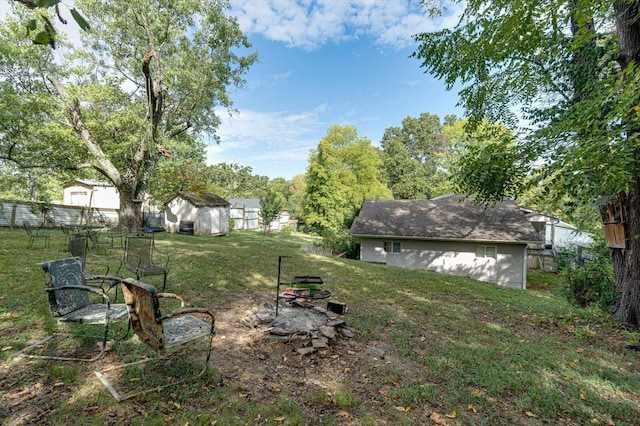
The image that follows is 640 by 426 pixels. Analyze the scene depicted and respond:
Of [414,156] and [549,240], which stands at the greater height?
[414,156]

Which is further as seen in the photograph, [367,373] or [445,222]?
[445,222]

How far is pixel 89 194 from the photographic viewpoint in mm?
25297

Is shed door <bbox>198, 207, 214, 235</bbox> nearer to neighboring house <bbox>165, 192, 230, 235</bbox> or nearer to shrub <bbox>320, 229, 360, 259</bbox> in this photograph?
neighboring house <bbox>165, 192, 230, 235</bbox>

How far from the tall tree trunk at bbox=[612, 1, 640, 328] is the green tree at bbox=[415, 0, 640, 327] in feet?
0.05

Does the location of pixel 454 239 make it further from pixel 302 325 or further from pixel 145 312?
pixel 145 312

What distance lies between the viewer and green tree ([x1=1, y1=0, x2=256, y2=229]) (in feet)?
42.8

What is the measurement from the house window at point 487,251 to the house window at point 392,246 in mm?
4140

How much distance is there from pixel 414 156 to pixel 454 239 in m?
30.9

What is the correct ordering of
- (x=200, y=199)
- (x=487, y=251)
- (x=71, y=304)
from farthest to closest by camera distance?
(x=200, y=199), (x=487, y=251), (x=71, y=304)

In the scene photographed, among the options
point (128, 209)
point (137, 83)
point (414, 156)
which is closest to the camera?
point (128, 209)

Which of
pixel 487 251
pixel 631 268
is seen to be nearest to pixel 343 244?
pixel 487 251

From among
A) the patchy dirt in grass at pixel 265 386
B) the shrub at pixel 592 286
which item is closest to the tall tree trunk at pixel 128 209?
the patchy dirt in grass at pixel 265 386

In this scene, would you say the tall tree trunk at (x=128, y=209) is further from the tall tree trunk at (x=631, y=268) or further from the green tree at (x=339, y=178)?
the tall tree trunk at (x=631, y=268)

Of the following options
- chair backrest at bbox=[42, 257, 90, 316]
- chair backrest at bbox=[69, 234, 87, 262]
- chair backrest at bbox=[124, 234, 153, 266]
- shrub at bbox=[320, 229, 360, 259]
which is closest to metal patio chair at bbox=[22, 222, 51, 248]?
chair backrest at bbox=[124, 234, 153, 266]
